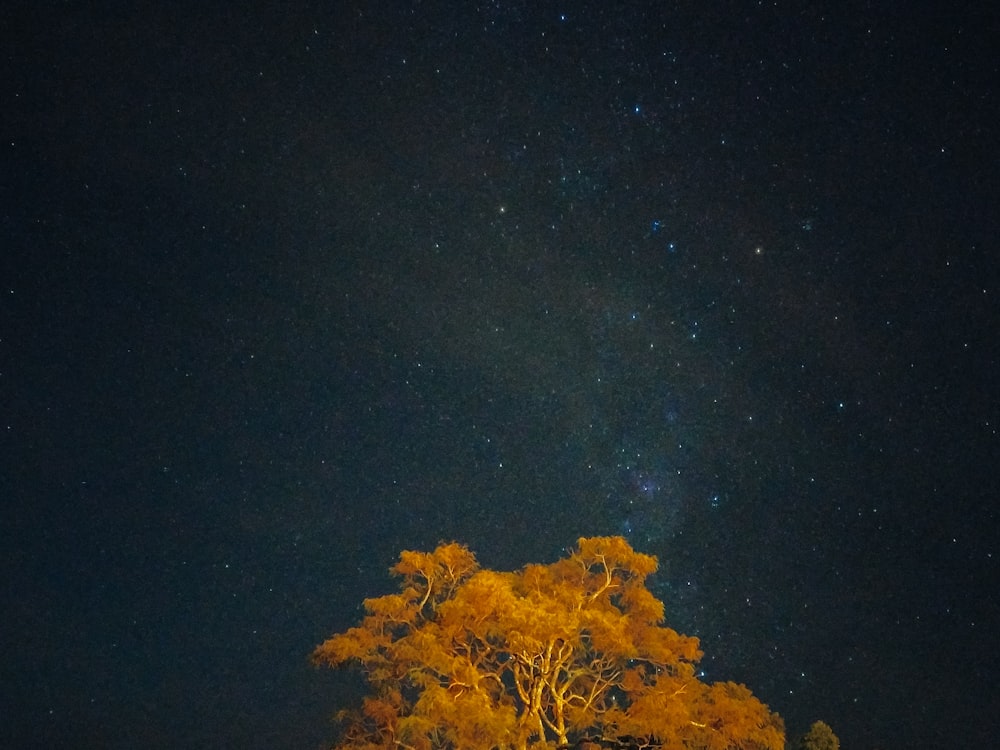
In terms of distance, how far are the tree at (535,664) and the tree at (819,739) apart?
546 centimetres

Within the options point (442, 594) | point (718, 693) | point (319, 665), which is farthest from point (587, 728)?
point (319, 665)

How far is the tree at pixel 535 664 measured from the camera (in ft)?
50.1

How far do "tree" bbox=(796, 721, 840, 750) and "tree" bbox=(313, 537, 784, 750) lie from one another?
546cm

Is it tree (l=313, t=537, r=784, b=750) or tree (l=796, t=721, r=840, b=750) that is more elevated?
tree (l=796, t=721, r=840, b=750)

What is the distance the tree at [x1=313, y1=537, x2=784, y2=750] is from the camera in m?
15.3

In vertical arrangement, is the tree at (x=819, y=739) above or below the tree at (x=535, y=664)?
above

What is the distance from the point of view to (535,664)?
16.6m

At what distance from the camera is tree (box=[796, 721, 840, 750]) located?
817 inches

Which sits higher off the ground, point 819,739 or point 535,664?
point 819,739

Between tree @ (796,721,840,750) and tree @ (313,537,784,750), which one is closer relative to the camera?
tree @ (313,537,784,750)

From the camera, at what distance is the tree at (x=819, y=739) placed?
20.8 m

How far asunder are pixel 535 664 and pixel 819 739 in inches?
324

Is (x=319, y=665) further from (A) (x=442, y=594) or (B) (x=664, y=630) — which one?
(B) (x=664, y=630)

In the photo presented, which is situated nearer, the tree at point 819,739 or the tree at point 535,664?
the tree at point 535,664
